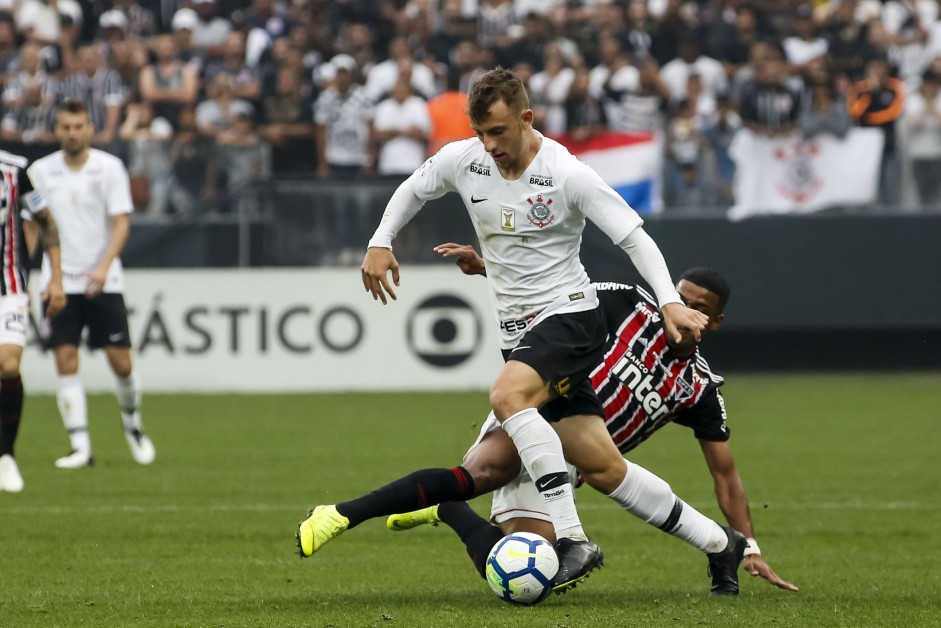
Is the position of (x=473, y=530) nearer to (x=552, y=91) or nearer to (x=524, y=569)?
(x=524, y=569)

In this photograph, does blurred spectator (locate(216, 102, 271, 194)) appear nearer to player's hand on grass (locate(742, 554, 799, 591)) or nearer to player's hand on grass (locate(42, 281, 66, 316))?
player's hand on grass (locate(42, 281, 66, 316))

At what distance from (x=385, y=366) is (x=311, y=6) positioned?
5.05 meters

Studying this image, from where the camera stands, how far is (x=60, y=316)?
36.5ft

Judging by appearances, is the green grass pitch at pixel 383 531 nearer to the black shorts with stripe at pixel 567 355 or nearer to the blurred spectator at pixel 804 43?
the black shorts with stripe at pixel 567 355

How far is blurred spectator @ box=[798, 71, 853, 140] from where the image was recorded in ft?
55.1

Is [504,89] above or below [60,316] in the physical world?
above

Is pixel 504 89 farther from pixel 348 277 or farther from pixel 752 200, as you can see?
pixel 752 200

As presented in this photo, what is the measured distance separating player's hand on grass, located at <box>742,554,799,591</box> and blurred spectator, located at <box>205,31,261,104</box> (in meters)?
12.2

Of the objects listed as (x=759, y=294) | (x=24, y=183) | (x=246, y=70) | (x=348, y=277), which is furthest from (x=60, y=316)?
(x=759, y=294)

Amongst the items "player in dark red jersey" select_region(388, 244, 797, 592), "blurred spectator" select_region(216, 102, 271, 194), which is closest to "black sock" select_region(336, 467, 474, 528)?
"player in dark red jersey" select_region(388, 244, 797, 592)

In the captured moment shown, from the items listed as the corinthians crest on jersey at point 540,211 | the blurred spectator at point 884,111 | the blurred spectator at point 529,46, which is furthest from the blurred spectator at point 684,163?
the corinthians crest on jersey at point 540,211

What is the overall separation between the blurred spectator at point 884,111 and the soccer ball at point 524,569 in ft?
38.5

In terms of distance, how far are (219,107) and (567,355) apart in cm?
1187

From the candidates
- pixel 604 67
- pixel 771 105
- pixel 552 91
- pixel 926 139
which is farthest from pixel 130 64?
pixel 926 139
